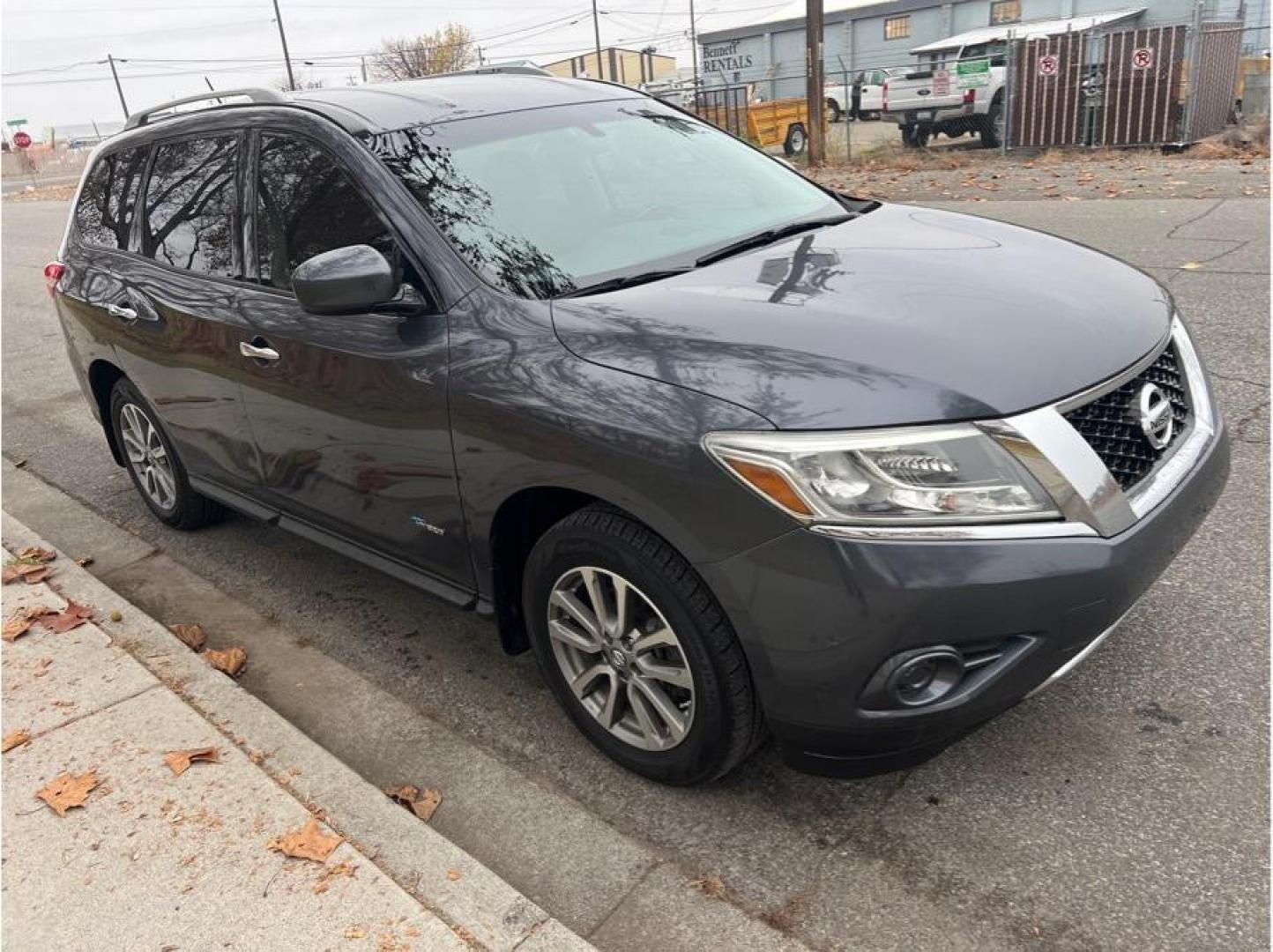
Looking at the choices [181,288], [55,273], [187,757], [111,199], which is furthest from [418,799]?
[55,273]

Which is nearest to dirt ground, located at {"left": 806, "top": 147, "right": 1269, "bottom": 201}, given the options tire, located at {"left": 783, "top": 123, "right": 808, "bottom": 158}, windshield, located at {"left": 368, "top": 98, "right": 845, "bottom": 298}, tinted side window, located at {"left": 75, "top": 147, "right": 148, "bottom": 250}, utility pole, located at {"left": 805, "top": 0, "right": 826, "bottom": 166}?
utility pole, located at {"left": 805, "top": 0, "right": 826, "bottom": 166}

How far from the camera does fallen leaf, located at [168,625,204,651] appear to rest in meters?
3.92

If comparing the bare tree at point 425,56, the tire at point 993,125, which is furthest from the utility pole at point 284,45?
the tire at point 993,125

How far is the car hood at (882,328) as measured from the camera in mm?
2223

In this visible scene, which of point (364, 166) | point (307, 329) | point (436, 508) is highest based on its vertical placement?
point (364, 166)

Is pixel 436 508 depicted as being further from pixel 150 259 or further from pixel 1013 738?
pixel 150 259

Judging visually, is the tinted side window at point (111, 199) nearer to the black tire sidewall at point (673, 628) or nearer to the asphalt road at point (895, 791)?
the asphalt road at point (895, 791)

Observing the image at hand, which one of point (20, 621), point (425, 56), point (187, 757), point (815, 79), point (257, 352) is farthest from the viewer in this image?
point (425, 56)

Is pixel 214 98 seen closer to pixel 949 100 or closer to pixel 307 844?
pixel 307 844

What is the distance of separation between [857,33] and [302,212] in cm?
4377

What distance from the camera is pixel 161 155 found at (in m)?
4.27

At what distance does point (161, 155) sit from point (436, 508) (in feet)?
7.64

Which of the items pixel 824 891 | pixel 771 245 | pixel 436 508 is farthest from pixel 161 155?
pixel 824 891

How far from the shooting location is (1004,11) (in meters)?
38.7
